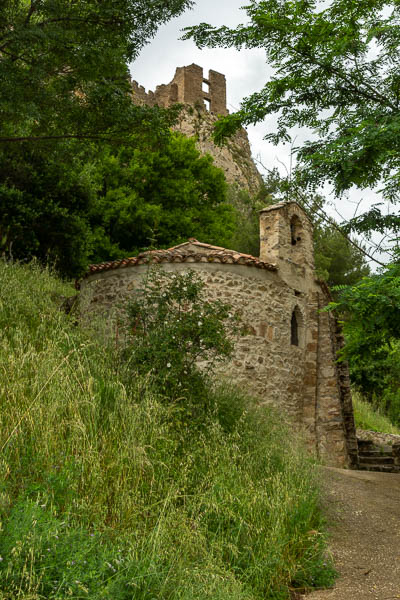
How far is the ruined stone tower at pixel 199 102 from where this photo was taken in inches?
1378

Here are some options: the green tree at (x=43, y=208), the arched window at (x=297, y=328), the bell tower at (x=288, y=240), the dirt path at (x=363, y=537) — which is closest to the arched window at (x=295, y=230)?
the bell tower at (x=288, y=240)

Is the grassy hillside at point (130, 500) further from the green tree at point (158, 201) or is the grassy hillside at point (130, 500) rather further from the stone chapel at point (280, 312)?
the green tree at point (158, 201)

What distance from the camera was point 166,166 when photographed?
18.3 m

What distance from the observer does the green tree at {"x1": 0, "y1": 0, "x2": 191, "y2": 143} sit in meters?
7.61

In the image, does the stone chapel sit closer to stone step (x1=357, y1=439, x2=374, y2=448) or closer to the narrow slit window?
the narrow slit window

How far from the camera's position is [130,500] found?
11.9 ft

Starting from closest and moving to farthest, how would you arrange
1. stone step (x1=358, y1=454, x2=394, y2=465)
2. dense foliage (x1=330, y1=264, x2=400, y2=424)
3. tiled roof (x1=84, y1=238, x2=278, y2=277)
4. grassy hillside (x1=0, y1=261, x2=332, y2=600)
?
grassy hillside (x1=0, y1=261, x2=332, y2=600) < dense foliage (x1=330, y1=264, x2=400, y2=424) < tiled roof (x1=84, y1=238, x2=278, y2=277) < stone step (x1=358, y1=454, x2=394, y2=465)

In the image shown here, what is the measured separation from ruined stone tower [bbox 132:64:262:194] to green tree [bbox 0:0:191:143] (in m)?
24.9

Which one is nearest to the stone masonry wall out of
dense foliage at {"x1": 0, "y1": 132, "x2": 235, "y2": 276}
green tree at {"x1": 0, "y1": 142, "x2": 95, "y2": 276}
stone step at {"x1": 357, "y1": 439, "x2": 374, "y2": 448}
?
green tree at {"x1": 0, "y1": 142, "x2": 95, "y2": 276}

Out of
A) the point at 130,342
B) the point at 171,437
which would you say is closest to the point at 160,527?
the point at 171,437

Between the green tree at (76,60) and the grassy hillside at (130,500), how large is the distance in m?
4.20

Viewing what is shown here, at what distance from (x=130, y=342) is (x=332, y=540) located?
315 centimetres

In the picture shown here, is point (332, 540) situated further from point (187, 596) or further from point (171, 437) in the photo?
point (187, 596)

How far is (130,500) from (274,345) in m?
7.28
